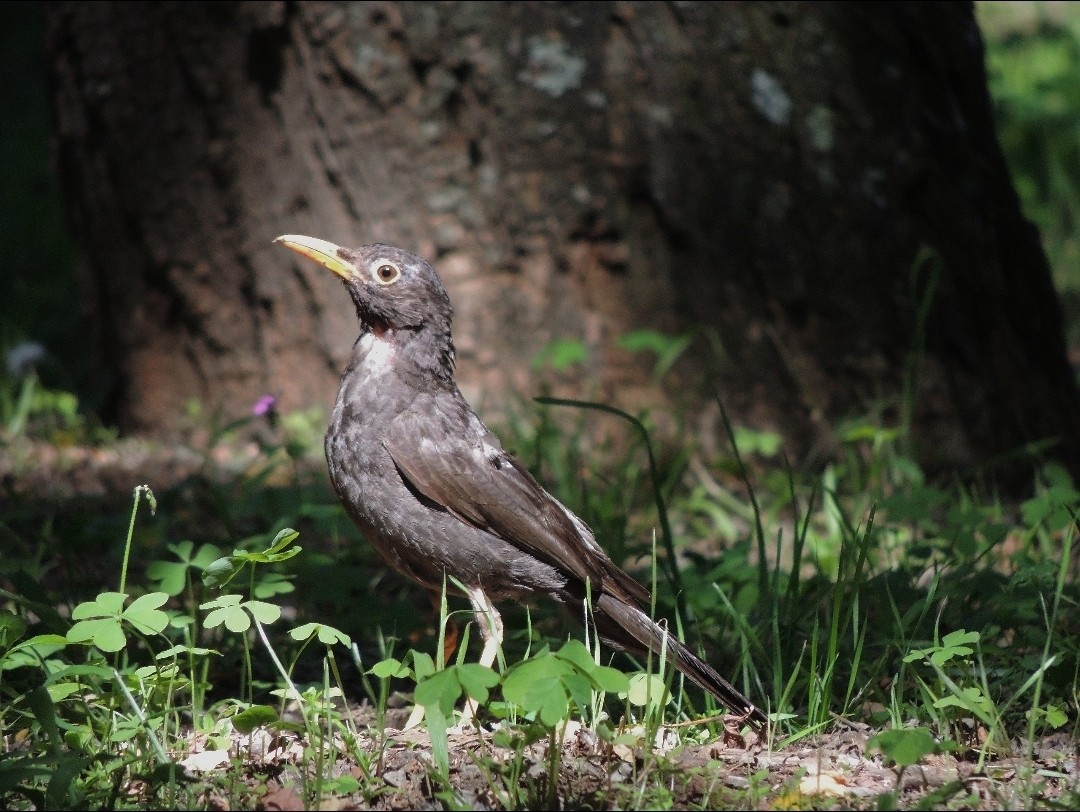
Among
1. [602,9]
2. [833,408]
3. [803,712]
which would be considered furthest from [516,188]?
[803,712]

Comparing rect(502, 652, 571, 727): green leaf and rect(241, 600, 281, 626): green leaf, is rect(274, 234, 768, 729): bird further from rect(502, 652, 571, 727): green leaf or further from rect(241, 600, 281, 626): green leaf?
rect(502, 652, 571, 727): green leaf

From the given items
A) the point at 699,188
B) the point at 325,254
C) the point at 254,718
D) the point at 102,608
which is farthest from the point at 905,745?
the point at 699,188

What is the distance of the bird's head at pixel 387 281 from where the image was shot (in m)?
4.31

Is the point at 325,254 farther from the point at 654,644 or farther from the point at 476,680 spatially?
the point at 476,680

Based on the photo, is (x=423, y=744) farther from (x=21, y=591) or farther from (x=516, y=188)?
(x=516, y=188)

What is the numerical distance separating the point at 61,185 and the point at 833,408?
4547mm

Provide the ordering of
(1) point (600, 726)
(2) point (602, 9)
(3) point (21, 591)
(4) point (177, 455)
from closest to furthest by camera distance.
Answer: (1) point (600, 726), (3) point (21, 591), (2) point (602, 9), (4) point (177, 455)

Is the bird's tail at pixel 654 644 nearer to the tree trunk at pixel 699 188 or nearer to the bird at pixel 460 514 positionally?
the bird at pixel 460 514

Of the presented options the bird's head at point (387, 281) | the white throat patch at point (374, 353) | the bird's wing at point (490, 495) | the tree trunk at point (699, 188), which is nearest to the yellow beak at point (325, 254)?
the bird's head at point (387, 281)

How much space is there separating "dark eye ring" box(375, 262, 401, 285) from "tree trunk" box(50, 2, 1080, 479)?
1.90 metres

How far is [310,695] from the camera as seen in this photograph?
3.47 m

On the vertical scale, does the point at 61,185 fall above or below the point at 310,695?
above

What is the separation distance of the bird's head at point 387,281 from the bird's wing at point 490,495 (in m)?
0.40

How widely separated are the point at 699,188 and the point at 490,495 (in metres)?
2.65
